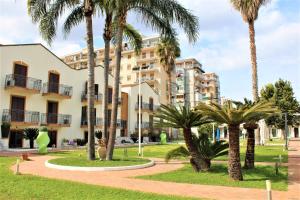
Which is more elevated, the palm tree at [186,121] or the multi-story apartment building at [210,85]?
the multi-story apartment building at [210,85]

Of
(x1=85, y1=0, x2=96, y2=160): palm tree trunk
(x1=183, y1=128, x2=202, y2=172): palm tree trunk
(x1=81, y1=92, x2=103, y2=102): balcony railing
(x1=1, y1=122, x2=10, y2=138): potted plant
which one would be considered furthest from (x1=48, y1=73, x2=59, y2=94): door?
(x1=183, y1=128, x2=202, y2=172): palm tree trunk

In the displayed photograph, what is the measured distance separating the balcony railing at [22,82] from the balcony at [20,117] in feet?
8.34

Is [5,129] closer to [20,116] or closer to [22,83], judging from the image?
[20,116]

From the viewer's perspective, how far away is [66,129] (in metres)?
39.8

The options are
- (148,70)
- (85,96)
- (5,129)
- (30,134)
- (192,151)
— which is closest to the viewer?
(192,151)

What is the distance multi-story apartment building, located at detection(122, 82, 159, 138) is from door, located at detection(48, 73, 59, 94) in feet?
56.5

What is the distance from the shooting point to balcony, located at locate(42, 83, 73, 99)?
120ft

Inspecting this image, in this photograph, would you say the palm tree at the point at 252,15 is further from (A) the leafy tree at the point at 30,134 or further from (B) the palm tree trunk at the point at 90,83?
(A) the leafy tree at the point at 30,134

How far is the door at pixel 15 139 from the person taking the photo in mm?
32559

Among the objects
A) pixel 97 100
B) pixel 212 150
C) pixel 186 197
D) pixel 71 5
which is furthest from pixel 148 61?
pixel 186 197

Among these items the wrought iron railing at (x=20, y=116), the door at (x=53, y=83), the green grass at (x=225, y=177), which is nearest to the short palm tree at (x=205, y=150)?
the green grass at (x=225, y=177)

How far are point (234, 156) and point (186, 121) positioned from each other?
3.05 meters

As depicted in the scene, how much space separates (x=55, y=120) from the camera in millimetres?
37594

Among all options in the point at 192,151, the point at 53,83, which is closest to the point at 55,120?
the point at 53,83
